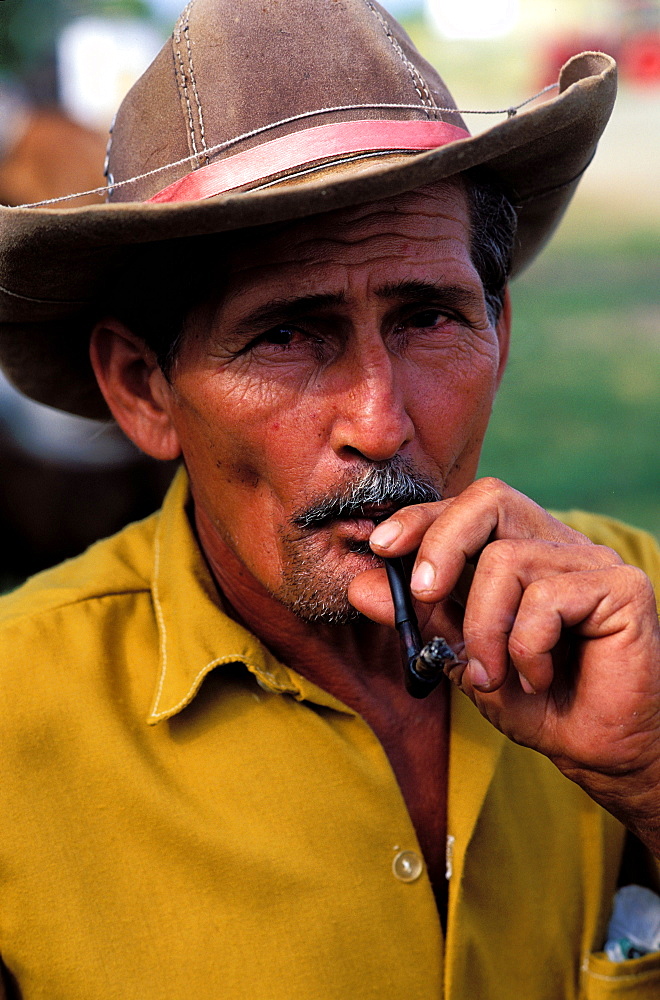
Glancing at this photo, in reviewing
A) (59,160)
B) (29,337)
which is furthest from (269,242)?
(59,160)

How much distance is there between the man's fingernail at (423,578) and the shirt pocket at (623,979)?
119cm

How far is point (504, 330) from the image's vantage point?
8.63 feet

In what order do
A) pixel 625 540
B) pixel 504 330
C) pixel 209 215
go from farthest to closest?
1. pixel 625 540
2. pixel 504 330
3. pixel 209 215

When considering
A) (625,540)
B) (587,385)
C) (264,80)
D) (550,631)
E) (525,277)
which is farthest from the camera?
(525,277)

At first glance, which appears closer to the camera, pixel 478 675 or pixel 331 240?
pixel 478 675

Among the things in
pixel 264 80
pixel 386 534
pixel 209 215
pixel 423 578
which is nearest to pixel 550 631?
pixel 423 578

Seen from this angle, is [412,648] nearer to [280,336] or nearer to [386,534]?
[386,534]

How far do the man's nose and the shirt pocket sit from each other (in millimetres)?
1303

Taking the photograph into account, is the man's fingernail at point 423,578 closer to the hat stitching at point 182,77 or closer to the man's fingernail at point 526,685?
the man's fingernail at point 526,685

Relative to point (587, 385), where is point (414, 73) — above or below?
below

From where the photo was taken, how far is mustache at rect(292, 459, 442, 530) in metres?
2.03

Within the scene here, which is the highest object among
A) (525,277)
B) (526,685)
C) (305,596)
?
(525,277)

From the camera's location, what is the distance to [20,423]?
21.8 feet

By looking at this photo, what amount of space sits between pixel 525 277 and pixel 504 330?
521 inches
